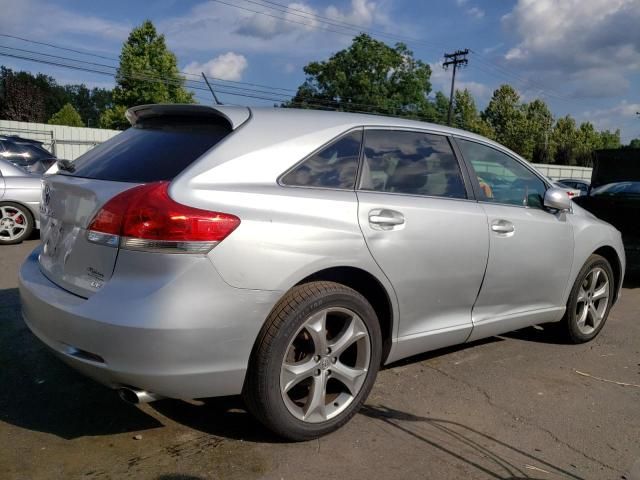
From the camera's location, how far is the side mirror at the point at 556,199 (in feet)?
13.6

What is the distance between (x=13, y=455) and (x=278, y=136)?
1983 mm

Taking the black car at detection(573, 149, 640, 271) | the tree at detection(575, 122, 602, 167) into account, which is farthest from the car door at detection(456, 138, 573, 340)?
the tree at detection(575, 122, 602, 167)

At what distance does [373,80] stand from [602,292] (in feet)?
209

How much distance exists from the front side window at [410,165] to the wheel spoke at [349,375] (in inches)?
38.4

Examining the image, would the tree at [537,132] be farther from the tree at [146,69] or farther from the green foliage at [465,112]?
the tree at [146,69]

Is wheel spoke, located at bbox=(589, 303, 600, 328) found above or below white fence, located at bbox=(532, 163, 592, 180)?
below

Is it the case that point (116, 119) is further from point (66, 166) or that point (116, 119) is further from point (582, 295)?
point (582, 295)

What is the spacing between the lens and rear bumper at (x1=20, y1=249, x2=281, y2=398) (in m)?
2.42

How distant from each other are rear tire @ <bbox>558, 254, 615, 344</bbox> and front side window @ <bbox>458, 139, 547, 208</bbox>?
831 mm

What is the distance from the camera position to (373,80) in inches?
2584

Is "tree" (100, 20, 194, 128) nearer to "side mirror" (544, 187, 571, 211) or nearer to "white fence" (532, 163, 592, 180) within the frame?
"white fence" (532, 163, 592, 180)

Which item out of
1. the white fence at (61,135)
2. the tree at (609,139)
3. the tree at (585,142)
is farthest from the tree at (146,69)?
the tree at (609,139)

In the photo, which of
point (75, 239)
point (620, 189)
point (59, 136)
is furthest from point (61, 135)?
point (75, 239)

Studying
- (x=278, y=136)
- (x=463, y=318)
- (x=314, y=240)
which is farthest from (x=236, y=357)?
(x=463, y=318)
